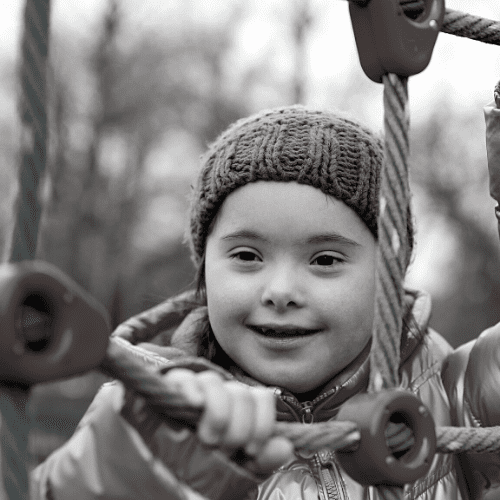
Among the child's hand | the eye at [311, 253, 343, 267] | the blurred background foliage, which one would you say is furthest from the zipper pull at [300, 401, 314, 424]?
the blurred background foliage

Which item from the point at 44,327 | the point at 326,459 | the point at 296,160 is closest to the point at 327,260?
the point at 296,160

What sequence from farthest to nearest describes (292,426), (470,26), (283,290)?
(283,290)
(470,26)
(292,426)

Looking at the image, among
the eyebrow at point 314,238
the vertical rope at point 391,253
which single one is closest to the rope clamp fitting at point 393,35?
the vertical rope at point 391,253

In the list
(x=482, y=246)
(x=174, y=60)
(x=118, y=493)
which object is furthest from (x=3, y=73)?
(x=118, y=493)

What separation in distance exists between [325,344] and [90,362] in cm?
59

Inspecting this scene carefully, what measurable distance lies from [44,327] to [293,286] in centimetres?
55

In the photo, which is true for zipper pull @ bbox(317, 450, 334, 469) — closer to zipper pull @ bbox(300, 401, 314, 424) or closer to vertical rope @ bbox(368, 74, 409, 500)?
zipper pull @ bbox(300, 401, 314, 424)

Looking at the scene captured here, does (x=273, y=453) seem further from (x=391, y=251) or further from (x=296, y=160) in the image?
(x=296, y=160)

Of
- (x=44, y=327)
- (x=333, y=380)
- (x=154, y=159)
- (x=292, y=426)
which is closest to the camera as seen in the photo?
(x=44, y=327)

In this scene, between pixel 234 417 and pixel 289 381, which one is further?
pixel 289 381

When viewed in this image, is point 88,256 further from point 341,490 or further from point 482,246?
point 341,490

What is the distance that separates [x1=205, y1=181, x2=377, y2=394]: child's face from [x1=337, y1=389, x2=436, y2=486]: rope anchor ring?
0.36m

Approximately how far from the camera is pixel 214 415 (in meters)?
0.58

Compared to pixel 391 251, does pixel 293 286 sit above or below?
below
